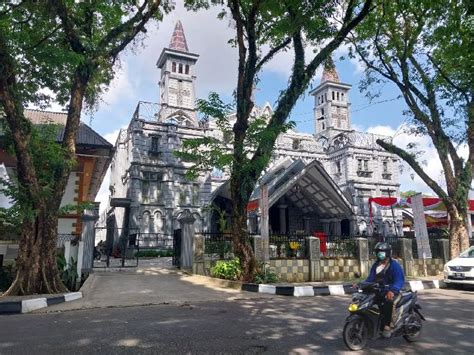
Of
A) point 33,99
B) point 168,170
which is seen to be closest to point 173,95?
point 168,170

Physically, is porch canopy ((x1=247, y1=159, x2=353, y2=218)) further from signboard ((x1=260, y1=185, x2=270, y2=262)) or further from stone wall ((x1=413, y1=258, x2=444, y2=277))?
stone wall ((x1=413, y1=258, x2=444, y2=277))

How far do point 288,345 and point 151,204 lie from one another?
81.9ft

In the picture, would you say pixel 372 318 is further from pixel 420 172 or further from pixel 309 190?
pixel 309 190

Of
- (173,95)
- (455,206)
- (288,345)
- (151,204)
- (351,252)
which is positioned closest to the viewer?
(288,345)

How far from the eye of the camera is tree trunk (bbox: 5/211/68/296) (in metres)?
8.77

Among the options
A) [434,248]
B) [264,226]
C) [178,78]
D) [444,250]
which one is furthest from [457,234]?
[178,78]

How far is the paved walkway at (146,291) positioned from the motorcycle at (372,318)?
14.9 feet

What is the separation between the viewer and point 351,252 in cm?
1350

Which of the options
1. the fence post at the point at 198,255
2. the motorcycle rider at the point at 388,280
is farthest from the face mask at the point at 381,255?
the fence post at the point at 198,255

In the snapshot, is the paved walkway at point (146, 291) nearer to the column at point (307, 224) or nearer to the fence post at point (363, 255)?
the fence post at point (363, 255)

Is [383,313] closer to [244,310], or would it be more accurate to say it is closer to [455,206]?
[244,310]

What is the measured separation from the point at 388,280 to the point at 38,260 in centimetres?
801

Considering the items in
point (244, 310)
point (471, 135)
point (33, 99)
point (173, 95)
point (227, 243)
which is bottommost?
point (244, 310)

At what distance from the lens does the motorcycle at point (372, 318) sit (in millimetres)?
4707
